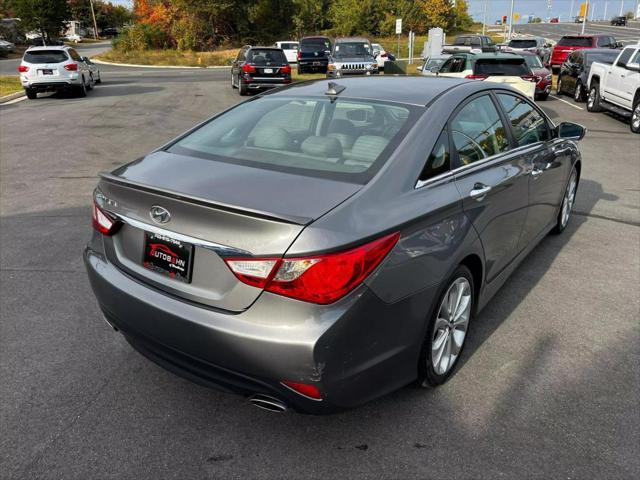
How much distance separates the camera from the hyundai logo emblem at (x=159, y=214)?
8.20ft

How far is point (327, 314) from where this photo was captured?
7.32 ft

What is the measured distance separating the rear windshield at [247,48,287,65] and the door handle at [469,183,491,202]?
17470mm

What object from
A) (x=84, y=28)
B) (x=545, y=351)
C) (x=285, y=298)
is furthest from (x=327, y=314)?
(x=84, y=28)

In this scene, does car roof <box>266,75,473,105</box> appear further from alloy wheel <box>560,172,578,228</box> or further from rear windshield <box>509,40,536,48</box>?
rear windshield <box>509,40,536,48</box>

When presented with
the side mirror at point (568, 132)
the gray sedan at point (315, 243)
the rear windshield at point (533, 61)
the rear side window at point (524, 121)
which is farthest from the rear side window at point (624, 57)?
the gray sedan at point (315, 243)

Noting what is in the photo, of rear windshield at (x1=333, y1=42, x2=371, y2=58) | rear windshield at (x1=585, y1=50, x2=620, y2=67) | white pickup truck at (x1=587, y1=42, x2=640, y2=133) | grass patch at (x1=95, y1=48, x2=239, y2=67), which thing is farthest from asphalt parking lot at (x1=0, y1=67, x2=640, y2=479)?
grass patch at (x1=95, y1=48, x2=239, y2=67)

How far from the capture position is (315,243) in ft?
7.18

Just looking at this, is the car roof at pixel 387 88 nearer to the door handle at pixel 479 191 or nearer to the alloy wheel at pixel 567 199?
the door handle at pixel 479 191

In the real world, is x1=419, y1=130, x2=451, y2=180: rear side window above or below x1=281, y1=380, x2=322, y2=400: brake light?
above

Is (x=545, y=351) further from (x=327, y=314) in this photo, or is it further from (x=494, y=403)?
(x=327, y=314)

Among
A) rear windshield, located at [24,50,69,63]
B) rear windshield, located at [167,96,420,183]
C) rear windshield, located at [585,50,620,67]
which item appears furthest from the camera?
rear windshield, located at [24,50,69,63]

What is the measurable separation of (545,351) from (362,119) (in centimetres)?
186

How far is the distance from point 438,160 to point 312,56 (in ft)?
96.2

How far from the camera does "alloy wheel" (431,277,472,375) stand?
2.97 m
